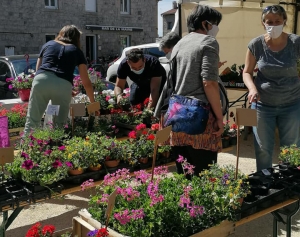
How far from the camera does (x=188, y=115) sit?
2328 mm

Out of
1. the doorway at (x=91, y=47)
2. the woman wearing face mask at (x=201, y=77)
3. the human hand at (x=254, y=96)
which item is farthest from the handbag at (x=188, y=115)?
the doorway at (x=91, y=47)

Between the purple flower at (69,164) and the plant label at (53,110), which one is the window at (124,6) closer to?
the plant label at (53,110)

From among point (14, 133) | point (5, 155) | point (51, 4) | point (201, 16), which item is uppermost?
point (51, 4)

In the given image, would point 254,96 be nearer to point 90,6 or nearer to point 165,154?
point 165,154

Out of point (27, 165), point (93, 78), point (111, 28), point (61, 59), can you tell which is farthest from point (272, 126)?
point (111, 28)

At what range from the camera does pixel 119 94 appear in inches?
169

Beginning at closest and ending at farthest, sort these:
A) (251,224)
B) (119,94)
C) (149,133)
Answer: (251,224), (149,133), (119,94)

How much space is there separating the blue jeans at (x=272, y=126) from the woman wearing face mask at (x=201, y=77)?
58cm

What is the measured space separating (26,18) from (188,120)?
692 inches

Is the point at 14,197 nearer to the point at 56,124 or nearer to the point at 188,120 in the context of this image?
the point at 188,120

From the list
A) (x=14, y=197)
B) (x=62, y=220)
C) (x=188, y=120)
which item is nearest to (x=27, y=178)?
(x=14, y=197)

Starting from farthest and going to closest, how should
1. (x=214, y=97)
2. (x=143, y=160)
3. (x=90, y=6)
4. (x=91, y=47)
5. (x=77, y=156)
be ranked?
(x=91, y=47)
(x=90, y=6)
(x=143, y=160)
(x=77, y=156)
(x=214, y=97)

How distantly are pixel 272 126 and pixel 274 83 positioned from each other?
313 mm

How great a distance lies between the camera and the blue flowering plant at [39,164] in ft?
8.12
